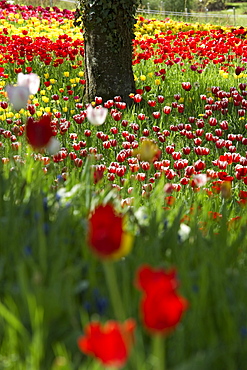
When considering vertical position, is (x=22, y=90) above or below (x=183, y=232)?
above

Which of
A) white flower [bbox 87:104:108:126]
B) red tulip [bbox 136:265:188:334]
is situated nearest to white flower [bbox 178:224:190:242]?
white flower [bbox 87:104:108:126]

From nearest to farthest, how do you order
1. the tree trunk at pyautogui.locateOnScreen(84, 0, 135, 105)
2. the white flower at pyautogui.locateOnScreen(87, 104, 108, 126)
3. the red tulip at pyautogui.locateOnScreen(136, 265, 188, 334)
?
the red tulip at pyautogui.locateOnScreen(136, 265, 188, 334) < the white flower at pyautogui.locateOnScreen(87, 104, 108, 126) < the tree trunk at pyautogui.locateOnScreen(84, 0, 135, 105)

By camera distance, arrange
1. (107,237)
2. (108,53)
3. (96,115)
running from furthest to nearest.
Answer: (108,53) → (96,115) → (107,237)


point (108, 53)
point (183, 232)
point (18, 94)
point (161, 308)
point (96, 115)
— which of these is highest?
point (161, 308)

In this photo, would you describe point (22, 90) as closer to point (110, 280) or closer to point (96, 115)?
point (96, 115)

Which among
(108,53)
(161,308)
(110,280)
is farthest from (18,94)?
(108,53)

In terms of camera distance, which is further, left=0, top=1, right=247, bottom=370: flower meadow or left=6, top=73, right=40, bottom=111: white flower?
left=6, top=73, right=40, bottom=111: white flower

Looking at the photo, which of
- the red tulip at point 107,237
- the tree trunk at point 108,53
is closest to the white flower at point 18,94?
the red tulip at point 107,237

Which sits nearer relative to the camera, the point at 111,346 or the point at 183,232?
the point at 111,346

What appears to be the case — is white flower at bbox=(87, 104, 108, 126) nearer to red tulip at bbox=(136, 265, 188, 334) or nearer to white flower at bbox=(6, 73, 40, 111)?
white flower at bbox=(6, 73, 40, 111)

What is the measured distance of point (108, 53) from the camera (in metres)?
5.84

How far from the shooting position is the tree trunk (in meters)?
5.72

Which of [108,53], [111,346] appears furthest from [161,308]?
[108,53]

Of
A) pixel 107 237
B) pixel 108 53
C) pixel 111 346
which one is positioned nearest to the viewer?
pixel 111 346
